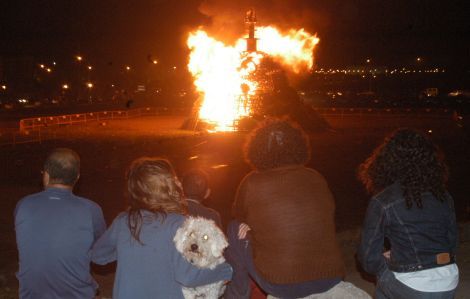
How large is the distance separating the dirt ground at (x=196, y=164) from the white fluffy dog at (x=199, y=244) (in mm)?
3521

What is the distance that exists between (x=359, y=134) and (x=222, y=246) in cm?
2621

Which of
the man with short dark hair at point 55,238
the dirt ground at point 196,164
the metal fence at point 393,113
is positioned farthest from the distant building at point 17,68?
the man with short dark hair at point 55,238

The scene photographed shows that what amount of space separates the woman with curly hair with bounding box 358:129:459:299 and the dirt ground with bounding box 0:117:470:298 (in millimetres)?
2596

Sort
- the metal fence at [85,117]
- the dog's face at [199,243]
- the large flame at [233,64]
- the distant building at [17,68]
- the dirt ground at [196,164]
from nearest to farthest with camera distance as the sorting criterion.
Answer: the dog's face at [199,243]
the dirt ground at [196,164]
the metal fence at [85,117]
the large flame at [233,64]
the distant building at [17,68]

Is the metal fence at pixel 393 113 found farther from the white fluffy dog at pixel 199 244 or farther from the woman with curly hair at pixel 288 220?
the white fluffy dog at pixel 199 244

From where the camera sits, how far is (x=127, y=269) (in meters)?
2.80

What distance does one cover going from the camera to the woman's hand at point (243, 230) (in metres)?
3.29

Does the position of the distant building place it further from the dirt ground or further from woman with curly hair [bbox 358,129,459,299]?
woman with curly hair [bbox 358,129,459,299]

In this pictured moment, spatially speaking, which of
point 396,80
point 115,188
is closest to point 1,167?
point 115,188

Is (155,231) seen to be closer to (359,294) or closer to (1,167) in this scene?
(359,294)

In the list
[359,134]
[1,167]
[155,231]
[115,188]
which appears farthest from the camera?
[359,134]

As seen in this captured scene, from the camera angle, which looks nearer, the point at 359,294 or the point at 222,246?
A: the point at 222,246

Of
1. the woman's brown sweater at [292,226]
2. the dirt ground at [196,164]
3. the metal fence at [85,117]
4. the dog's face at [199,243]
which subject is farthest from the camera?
the metal fence at [85,117]

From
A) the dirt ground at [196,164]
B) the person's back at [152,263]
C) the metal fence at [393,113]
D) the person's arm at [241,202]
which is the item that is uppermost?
the person's arm at [241,202]
